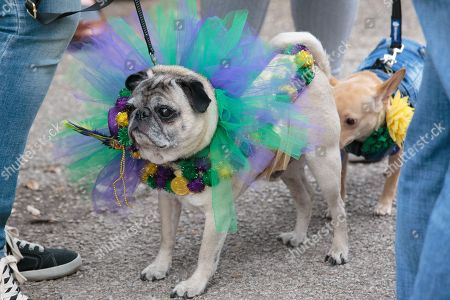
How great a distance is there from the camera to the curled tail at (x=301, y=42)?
2918mm

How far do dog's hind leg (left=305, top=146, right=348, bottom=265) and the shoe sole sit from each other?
3.69 ft

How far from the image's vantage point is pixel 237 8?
10.4ft

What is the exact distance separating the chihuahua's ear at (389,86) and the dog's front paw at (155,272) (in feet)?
4.53

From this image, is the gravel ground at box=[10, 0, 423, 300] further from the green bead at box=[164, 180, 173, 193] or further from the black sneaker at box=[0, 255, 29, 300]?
the green bead at box=[164, 180, 173, 193]

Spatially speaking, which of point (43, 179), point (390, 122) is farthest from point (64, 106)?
point (390, 122)

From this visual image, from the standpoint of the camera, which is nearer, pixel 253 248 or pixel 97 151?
pixel 97 151

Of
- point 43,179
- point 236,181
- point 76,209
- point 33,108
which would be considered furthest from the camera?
point 43,179

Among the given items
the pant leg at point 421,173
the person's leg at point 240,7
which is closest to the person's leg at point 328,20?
the person's leg at point 240,7

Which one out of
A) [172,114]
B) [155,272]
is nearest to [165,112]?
[172,114]

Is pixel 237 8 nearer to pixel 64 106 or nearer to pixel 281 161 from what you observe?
pixel 281 161

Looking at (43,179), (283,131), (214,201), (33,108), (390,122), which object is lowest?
(43,179)

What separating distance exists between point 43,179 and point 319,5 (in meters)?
1.96

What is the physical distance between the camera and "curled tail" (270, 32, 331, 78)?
9.57 ft

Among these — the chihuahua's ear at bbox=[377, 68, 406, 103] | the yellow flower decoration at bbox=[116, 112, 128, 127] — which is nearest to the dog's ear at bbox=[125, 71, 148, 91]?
the yellow flower decoration at bbox=[116, 112, 128, 127]
